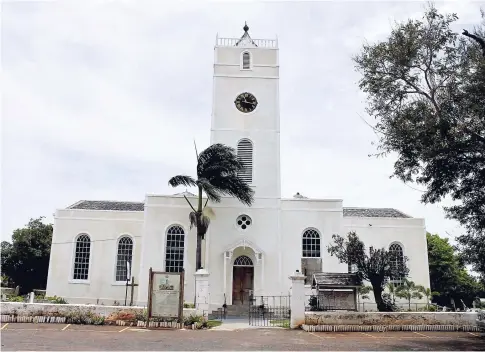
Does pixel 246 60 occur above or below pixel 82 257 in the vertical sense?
above

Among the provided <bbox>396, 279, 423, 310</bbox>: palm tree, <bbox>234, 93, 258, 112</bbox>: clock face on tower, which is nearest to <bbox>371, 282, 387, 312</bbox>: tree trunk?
<bbox>396, 279, 423, 310</bbox>: palm tree

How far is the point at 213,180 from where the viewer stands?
1017 inches

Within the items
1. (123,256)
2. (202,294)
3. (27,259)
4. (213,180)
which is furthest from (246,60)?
(27,259)

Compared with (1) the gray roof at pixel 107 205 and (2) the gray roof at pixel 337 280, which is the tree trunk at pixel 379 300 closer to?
(2) the gray roof at pixel 337 280

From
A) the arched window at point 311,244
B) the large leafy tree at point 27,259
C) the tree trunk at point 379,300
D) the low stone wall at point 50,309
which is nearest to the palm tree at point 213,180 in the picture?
the arched window at point 311,244

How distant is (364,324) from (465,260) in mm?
4278

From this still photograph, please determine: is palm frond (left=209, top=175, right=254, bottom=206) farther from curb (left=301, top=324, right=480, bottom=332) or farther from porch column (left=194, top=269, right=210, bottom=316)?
curb (left=301, top=324, right=480, bottom=332)

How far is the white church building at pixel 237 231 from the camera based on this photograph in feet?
86.8

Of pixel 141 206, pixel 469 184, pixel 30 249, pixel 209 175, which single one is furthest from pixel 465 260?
pixel 30 249

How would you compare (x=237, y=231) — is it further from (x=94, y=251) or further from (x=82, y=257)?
(x=82, y=257)

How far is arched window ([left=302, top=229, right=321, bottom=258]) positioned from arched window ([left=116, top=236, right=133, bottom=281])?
422 inches

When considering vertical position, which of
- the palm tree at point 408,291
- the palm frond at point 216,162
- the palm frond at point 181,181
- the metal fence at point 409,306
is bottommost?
the metal fence at point 409,306

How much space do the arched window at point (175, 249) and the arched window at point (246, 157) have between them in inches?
194

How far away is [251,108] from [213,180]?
587 centimetres
